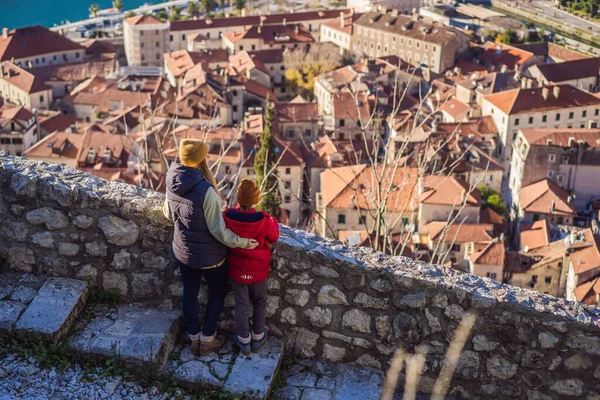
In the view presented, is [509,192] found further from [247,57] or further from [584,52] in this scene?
[584,52]

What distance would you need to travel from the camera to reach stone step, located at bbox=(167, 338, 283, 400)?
4734 millimetres

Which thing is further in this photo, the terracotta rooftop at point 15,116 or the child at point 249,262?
the terracotta rooftop at point 15,116

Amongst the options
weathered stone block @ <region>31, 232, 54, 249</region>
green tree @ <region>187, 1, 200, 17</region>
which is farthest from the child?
green tree @ <region>187, 1, 200, 17</region>

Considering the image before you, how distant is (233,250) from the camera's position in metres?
4.87

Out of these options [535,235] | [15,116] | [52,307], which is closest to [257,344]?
[52,307]

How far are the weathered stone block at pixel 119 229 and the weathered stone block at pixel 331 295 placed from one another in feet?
3.87

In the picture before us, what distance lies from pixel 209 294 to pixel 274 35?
5954 centimetres

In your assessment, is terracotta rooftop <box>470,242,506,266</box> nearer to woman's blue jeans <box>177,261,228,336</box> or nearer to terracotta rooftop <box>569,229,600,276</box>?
terracotta rooftop <box>569,229,600,276</box>

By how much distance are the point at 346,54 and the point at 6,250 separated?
58909 mm

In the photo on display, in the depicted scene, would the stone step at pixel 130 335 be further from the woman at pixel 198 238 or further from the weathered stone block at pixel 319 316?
the weathered stone block at pixel 319 316

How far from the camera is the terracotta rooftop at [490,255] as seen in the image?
2731cm

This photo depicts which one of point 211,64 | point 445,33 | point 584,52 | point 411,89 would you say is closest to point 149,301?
point 411,89

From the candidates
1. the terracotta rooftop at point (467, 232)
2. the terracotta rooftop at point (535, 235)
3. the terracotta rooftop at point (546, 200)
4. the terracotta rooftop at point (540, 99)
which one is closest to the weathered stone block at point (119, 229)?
the terracotta rooftop at point (467, 232)

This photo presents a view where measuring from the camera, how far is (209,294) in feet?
16.5
